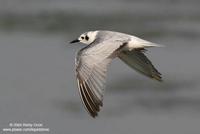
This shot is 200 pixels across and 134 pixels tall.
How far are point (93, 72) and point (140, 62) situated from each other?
1.03 m

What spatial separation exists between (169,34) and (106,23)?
0.90 meters

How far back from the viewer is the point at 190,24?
48.3 feet

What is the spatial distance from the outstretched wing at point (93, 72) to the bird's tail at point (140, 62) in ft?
2.14

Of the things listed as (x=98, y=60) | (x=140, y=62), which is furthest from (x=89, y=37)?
(x=98, y=60)

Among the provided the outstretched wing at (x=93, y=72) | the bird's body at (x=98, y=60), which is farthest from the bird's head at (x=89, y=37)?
the outstretched wing at (x=93, y=72)

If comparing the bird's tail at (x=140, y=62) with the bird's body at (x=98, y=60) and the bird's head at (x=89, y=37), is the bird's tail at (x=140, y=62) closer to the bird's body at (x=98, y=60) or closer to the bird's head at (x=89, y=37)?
the bird's body at (x=98, y=60)

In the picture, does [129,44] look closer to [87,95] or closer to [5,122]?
[87,95]

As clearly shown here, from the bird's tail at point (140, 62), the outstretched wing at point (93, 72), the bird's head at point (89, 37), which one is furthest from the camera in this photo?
the bird's head at point (89, 37)

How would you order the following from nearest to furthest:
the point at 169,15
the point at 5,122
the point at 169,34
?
the point at 5,122 < the point at 169,34 < the point at 169,15

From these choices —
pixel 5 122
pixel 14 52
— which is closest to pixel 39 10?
pixel 14 52

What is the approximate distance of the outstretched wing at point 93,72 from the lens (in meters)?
8.93

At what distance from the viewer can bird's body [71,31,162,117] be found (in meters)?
8.95

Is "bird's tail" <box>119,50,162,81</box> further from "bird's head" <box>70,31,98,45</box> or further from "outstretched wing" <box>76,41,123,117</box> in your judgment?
"outstretched wing" <box>76,41,123,117</box>

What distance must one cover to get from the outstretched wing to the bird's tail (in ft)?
2.14
